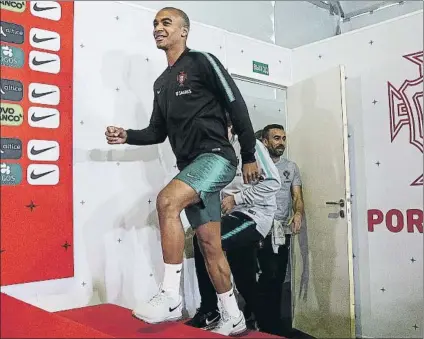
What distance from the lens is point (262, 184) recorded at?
8.90 ft

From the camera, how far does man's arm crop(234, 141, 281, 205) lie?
270 centimetres

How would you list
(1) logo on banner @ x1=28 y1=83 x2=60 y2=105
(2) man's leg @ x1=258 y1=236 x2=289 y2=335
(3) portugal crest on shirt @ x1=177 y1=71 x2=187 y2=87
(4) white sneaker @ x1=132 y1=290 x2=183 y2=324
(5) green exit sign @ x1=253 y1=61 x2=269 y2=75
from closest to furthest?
1. (4) white sneaker @ x1=132 y1=290 x2=183 y2=324
2. (3) portugal crest on shirt @ x1=177 y1=71 x2=187 y2=87
3. (1) logo on banner @ x1=28 y1=83 x2=60 y2=105
4. (2) man's leg @ x1=258 y1=236 x2=289 y2=335
5. (5) green exit sign @ x1=253 y1=61 x2=269 y2=75

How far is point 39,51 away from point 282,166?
1.67 m

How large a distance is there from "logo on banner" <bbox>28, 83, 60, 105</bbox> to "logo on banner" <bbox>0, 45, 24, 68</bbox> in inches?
4.5

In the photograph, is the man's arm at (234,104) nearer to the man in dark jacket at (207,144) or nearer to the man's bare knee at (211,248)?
the man in dark jacket at (207,144)

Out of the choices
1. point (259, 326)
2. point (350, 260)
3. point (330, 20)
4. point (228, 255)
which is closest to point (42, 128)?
point (228, 255)

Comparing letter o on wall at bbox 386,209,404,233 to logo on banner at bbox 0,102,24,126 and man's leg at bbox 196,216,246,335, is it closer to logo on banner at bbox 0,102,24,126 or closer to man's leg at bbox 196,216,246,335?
man's leg at bbox 196,216,246,335

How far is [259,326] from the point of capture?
301 cm

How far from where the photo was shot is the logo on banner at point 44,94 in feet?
7.58

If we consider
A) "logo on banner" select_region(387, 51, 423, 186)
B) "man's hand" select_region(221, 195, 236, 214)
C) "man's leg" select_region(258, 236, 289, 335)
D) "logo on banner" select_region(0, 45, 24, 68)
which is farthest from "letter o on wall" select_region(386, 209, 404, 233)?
"logo on banner" select_region(0, 45, 24, 68)

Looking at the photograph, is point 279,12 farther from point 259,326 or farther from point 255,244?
point 259,326

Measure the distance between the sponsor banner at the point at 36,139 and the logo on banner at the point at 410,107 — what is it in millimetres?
1900

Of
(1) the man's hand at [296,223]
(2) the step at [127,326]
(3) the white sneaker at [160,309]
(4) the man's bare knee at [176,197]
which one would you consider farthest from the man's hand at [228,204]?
(3) the white sneaker at [160,309]

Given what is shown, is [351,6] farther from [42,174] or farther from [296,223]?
[42,174]
